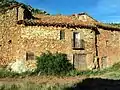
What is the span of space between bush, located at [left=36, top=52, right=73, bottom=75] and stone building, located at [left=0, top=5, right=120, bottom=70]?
0.95 metres

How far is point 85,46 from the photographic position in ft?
130

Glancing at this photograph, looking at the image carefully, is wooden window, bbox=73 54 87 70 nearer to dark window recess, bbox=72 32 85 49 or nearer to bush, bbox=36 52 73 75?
dark window recess, bbox=72 32 85 49

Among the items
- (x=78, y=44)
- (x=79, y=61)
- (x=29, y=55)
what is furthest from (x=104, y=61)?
(x=29, y=55)

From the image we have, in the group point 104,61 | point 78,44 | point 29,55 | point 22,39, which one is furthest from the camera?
point 104,61

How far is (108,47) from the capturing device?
42.9m

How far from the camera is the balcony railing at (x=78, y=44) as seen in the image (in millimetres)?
38531

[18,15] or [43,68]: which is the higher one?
[18,15]

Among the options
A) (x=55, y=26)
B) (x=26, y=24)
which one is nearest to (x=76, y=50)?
(x=55, y=26)

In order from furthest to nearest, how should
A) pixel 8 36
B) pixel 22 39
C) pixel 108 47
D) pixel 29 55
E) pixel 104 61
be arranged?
pixel 108 47 → pixel 104 61 → pixel 29 55 → pixel 22 39 → pixel 8 36

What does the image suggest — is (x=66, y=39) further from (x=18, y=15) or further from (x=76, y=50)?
(x=18, y=15)

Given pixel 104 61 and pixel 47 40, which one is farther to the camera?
pixel 104 61

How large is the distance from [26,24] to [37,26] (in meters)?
1.32

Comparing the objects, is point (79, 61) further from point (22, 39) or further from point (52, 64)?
point (22, 39)

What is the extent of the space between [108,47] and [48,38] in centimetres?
984
